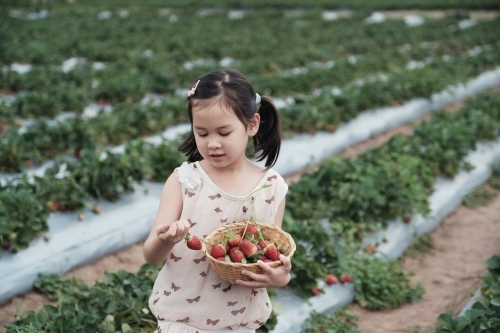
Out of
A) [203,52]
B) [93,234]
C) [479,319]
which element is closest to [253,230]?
[479,319]

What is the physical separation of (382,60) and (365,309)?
7675 mm

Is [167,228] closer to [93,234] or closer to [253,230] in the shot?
[253,230]

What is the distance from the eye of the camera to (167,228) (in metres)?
2.17

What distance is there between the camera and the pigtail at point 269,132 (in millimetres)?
2650

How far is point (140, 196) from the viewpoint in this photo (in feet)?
16.3

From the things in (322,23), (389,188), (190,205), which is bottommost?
(322,23)

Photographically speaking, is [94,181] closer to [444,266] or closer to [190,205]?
[190,205]

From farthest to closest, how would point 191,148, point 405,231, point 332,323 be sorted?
point 405,231
point 332,323
point 191,148

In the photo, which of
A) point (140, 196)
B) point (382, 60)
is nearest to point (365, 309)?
point (140, 196)

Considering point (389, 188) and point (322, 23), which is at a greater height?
point (389, 188)

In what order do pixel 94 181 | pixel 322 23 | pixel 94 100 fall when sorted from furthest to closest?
pixel 322 23
pixel 94 100
pixel 94 181

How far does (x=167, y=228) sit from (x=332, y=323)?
6.51 feet

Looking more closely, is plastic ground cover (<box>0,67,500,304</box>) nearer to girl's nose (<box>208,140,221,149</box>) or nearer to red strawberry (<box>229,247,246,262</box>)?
red strawberry (<box>229,247,246,262</box>)

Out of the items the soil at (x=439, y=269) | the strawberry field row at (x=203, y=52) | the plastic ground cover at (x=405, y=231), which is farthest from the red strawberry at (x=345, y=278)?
the strawberry field row at (x=203, y=52)
